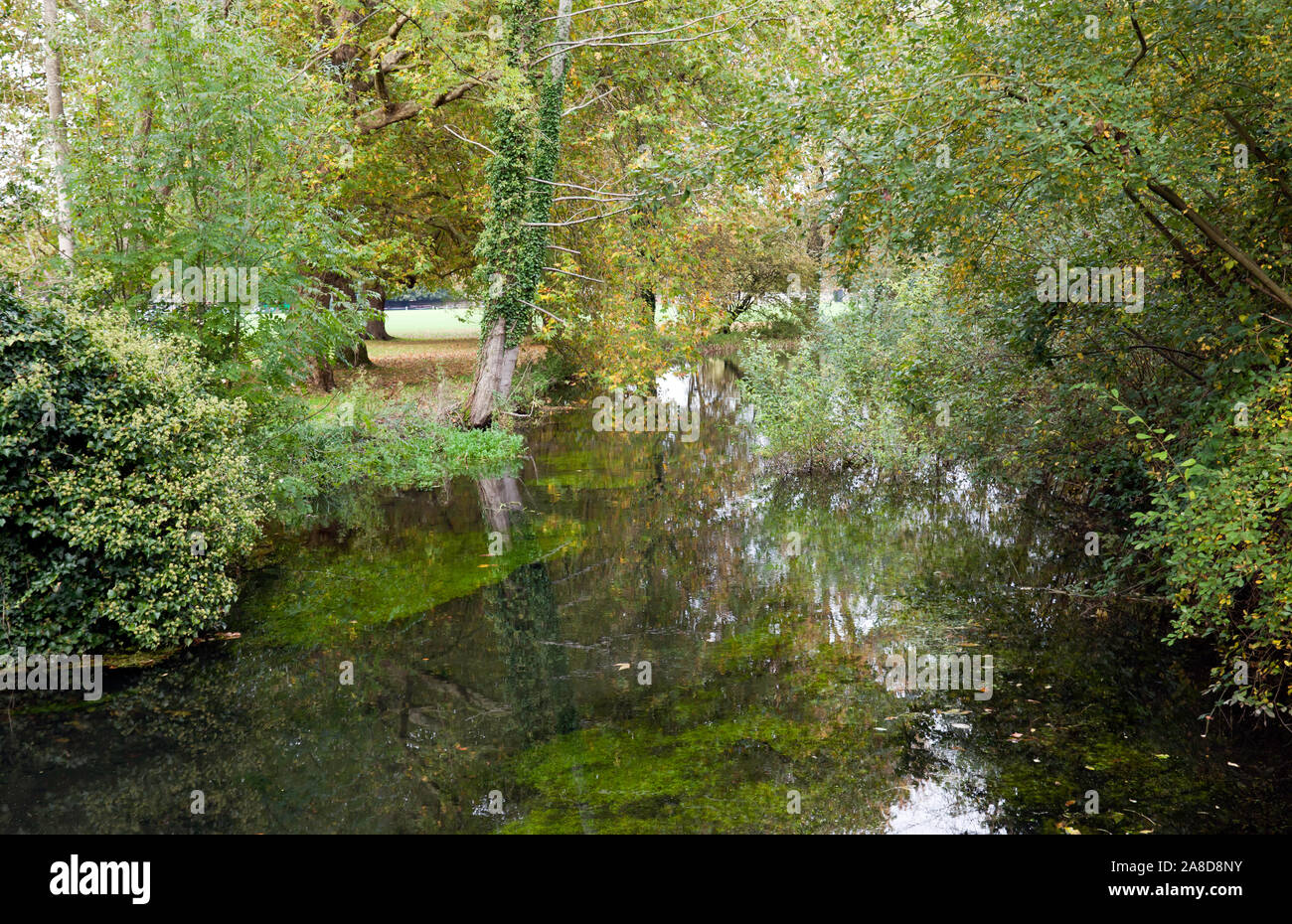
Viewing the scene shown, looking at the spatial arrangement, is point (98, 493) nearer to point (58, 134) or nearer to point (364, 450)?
point (58, 134)

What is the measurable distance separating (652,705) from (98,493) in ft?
16.1

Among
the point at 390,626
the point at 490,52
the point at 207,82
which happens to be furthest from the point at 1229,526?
the point at 490,52

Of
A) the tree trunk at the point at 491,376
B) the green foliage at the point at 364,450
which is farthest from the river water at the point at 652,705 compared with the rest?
the tree trunk at the point at 491,376

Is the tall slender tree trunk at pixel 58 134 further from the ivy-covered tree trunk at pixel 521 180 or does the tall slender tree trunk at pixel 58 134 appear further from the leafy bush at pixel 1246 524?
the leafy bush at pixel 1246 524

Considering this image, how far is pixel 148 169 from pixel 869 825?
32.9 ft

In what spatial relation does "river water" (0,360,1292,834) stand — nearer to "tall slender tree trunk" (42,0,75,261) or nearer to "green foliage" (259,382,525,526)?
"green foliage" (259,382,525,526)

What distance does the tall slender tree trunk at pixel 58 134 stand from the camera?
31.5ft

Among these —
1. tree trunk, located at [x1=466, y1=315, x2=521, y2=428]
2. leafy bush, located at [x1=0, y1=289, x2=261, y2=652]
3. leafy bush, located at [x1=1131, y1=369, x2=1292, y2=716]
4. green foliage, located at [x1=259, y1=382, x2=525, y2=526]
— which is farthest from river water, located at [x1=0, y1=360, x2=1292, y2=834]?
tree trunk, located at [x1=466, y1=315, x2=521, y2=428]

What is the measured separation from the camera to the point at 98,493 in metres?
7.16

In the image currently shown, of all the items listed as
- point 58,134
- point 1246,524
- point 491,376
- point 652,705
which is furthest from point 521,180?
point 1246,524

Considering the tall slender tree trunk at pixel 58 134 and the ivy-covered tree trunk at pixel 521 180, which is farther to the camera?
the ivy-covered tree trunk at pixel 521 180

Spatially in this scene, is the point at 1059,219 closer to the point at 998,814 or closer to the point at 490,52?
the point at 998,814

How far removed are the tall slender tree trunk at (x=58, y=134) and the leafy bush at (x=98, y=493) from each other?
276 centimetres

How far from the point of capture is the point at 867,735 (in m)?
6.34
